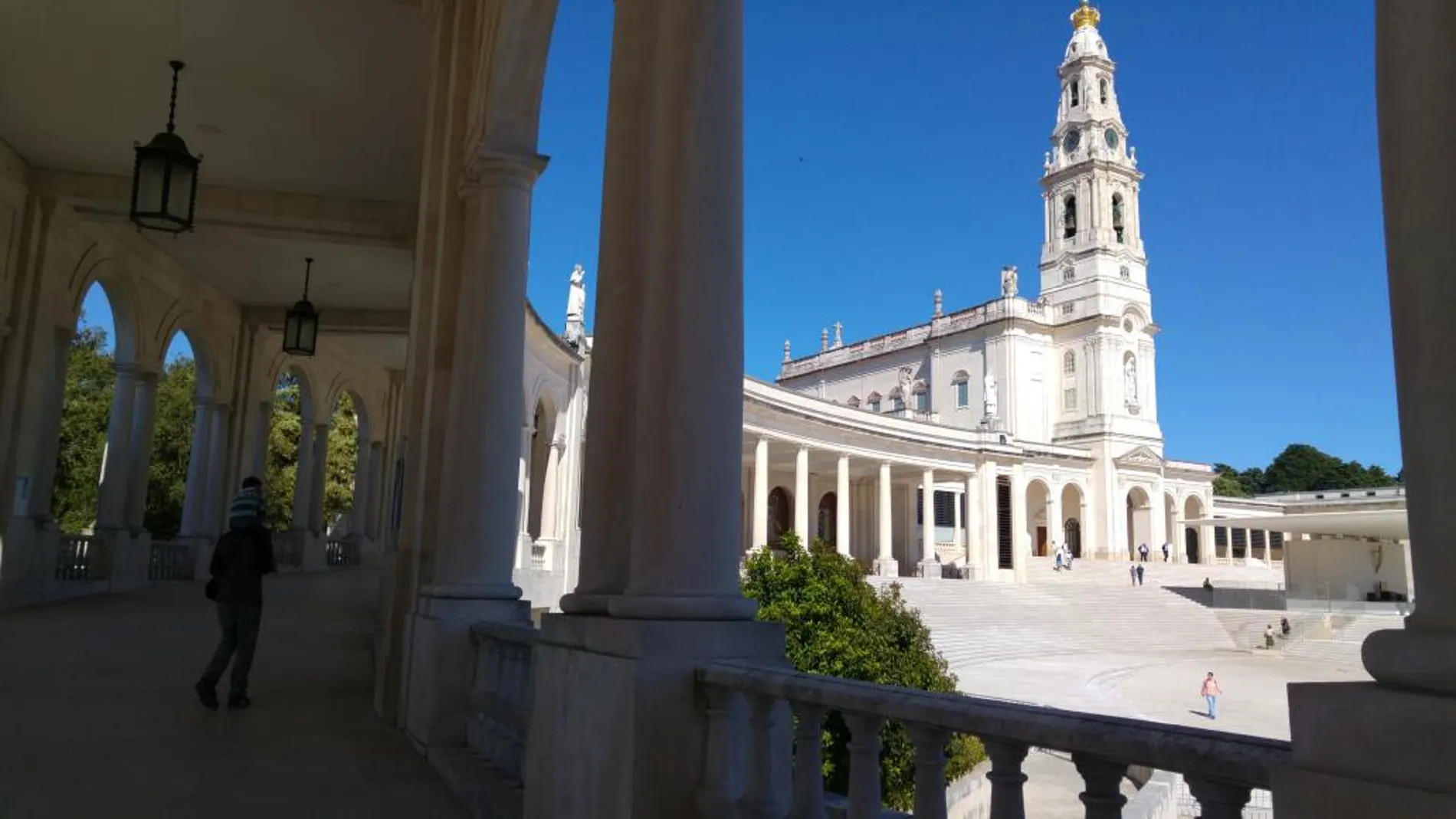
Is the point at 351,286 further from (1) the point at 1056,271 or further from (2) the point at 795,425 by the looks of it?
(1) the point at 1056,271

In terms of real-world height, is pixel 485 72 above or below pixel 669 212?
above

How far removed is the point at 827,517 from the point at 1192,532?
30962mm

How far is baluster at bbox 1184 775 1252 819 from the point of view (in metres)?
2.03

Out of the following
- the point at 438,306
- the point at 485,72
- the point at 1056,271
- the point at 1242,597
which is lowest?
the point at 1242,597

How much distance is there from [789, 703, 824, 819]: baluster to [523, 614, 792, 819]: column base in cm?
23

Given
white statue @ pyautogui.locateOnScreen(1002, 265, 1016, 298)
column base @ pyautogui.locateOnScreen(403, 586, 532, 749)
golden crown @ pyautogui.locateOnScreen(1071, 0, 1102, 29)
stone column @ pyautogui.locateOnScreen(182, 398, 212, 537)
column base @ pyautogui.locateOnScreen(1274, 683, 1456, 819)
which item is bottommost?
column base @ pyautogui.locateOnScreen(403, 586, 532, 749)

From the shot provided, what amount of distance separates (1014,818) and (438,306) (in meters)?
6.93

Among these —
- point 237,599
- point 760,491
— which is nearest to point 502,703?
point 237,599

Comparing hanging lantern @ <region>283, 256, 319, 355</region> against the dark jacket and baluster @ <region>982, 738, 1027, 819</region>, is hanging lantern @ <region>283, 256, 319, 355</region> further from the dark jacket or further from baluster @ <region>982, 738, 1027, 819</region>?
baluster @ <region>982, 738, 1027, 819</region>

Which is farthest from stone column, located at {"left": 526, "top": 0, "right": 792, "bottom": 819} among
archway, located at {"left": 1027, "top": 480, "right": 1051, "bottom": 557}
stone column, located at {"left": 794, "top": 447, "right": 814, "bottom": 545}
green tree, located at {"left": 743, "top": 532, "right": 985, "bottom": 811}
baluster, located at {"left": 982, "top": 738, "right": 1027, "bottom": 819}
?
archway, located at {"left": 1027, "top": 480, "right": 1051, "bottom": 557}

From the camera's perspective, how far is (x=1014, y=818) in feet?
8.27

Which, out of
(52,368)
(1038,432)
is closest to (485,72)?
(52,368)

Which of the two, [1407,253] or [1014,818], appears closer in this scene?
[1407,253]

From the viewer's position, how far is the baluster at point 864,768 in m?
3.05
